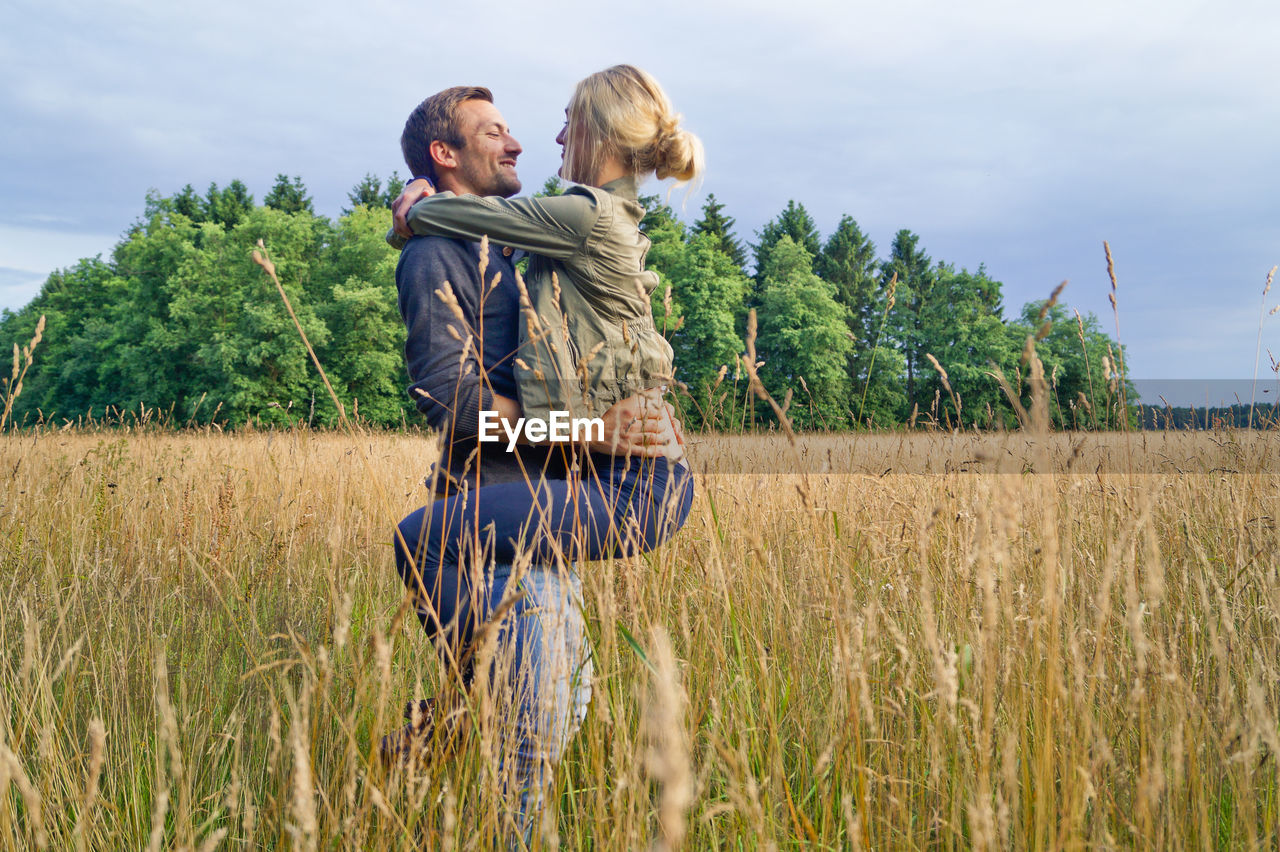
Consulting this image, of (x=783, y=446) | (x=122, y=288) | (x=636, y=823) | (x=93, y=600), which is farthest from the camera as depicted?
(x=122, y=288)

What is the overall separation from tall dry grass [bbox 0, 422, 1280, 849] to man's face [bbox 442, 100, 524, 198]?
847mm

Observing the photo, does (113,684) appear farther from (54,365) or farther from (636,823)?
(54,365)

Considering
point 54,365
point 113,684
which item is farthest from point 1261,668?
point 54,365

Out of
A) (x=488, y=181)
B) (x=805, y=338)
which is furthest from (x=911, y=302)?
(x=488, y=181)

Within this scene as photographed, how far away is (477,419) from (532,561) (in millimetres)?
357

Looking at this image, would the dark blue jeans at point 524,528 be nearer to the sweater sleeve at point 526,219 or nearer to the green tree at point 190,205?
the sweater sleeve at point 526,219

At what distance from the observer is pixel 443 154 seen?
2057 mm

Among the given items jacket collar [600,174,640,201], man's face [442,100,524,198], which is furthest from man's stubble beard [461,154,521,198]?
jacket collar [600,174,640,201]

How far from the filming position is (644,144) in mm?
1789

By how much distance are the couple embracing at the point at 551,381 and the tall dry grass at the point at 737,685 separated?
0.54ft

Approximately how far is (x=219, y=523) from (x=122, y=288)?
4667cm

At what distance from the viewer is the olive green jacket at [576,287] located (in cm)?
169

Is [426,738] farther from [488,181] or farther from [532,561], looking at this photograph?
[488,181]

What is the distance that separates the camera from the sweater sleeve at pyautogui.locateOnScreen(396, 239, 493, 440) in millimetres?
1702
